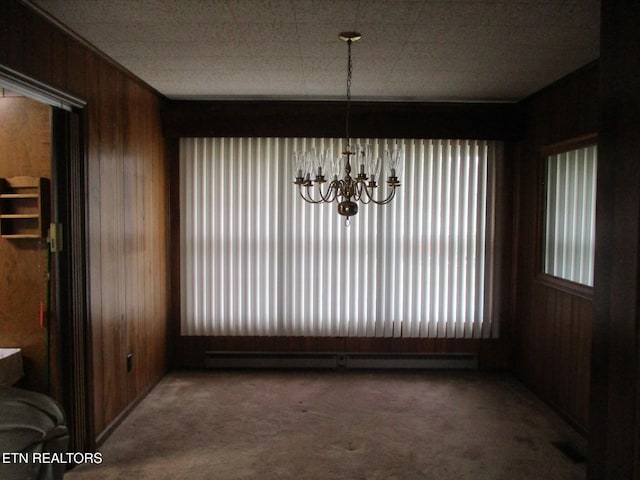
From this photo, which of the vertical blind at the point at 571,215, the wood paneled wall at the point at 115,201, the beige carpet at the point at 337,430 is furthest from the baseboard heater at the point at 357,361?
the vertical blind at the point at 571,215

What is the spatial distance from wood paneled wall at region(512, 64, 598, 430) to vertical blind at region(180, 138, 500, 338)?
0.30 meters

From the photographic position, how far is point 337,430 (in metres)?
3.33

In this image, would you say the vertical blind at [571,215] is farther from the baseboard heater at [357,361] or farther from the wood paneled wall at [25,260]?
the wood paneled wall at [25,260]

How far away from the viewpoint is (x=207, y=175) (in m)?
4.44

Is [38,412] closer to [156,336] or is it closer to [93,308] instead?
[93,308]

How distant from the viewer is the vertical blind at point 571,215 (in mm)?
3258

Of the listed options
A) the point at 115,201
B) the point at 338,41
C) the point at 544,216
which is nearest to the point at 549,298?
the point at 544,216

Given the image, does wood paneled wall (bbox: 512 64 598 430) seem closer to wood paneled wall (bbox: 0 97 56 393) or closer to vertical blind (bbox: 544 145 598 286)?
vertical blind (bbox: 544 145 598 286)

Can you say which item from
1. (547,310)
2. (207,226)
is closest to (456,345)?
(547,310)

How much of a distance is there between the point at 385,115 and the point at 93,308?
9.50 feet

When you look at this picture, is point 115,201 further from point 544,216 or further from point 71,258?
point 544,216

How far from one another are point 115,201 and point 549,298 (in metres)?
3.42

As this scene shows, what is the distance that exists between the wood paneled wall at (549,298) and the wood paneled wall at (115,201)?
10.7 ft

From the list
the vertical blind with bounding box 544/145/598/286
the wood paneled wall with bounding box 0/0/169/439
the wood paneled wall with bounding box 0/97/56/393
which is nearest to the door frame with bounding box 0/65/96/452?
the wood paneled wall with bounding box 0/0/169/439
